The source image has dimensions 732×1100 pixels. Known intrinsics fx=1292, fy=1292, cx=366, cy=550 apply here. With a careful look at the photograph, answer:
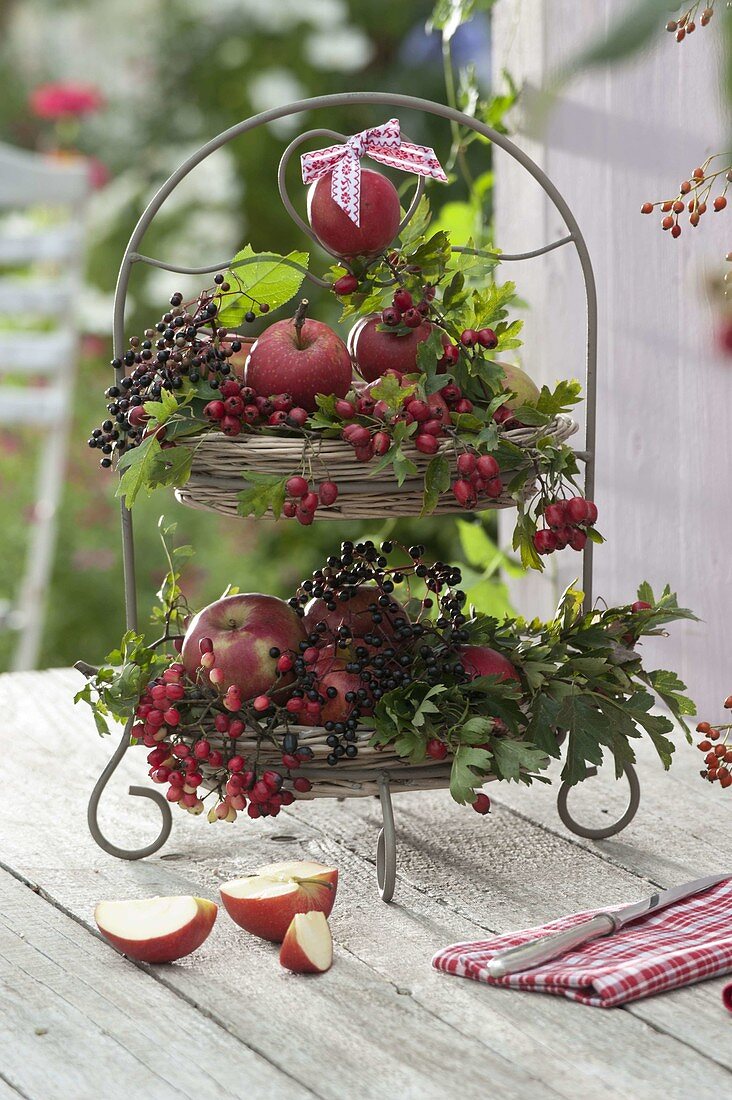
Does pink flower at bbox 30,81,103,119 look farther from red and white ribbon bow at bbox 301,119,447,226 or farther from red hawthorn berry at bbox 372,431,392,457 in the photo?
red hawthorn berry at bbox 372,431,392,457

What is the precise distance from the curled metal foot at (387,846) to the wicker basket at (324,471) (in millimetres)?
211

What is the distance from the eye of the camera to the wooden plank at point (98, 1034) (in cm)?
69

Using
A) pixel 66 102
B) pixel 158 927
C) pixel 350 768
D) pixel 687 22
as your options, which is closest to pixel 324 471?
pixel 350 768

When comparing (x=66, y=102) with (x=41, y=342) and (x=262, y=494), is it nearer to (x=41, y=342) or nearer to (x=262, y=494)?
(x=41, y=342)

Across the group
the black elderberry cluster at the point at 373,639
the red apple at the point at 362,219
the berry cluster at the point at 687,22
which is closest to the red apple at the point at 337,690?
the black elderberry cluster at the point at 373,639

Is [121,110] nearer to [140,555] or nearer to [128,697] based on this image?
[140,555]

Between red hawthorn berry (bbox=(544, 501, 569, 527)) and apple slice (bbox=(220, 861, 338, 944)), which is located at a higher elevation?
red hawthorn berry (bbox=(544, 501, 569, 527))

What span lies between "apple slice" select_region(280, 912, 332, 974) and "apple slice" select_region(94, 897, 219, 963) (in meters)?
0.06

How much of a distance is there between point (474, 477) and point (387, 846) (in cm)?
29

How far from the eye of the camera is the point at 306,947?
0.83m

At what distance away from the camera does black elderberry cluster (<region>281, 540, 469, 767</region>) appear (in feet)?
3.19

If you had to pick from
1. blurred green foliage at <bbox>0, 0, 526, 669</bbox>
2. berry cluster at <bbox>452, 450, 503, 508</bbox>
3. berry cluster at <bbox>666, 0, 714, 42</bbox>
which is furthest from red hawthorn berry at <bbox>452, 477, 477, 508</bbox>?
blurred green foliage at <bbox>0, 0, 526, 669</bbox>

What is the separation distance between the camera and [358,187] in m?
0.97

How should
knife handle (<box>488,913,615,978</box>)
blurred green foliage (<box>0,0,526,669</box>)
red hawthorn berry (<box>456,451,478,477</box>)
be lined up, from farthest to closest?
blurred green foliage (<box>0,0,526,669</box>), red hawthorn berry (<box>456,451,478,477</box>), knife handle (<box>488,913,615,978</box>)
